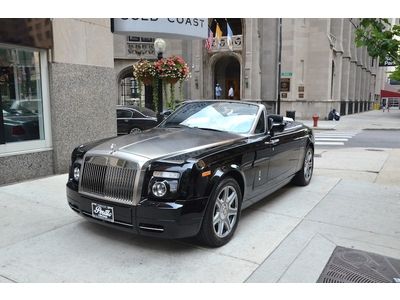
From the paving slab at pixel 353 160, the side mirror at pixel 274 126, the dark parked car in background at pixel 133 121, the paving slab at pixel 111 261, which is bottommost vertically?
the paving slab at pixel 353 160

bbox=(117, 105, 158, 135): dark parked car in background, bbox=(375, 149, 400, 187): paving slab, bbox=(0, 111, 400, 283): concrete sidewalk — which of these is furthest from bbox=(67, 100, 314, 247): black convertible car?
bbox=(117, 105, 158, 135): dark parked car in background

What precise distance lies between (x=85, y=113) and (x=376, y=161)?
7592mm

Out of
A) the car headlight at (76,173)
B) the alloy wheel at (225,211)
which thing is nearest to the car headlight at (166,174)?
the alloy wheel at (225,211)

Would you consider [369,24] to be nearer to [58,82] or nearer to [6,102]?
[58,82]

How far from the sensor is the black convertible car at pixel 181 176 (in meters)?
3.90

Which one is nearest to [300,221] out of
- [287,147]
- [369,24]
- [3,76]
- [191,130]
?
[287,147]

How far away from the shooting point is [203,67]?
105ft

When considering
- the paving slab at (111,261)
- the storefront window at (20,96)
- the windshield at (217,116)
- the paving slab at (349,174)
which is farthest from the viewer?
the paving slab at (349,174)

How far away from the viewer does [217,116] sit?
562cm

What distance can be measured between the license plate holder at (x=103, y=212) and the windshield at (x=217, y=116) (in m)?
1.88

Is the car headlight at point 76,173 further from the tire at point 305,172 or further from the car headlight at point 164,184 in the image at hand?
the tire at point 305,172

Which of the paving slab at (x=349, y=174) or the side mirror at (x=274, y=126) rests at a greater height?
the side mirror at (x=274, y=126)

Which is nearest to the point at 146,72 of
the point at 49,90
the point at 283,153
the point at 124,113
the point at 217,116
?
the point at 124,113

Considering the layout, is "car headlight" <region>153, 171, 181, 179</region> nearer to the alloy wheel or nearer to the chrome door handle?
the alloy wheel
